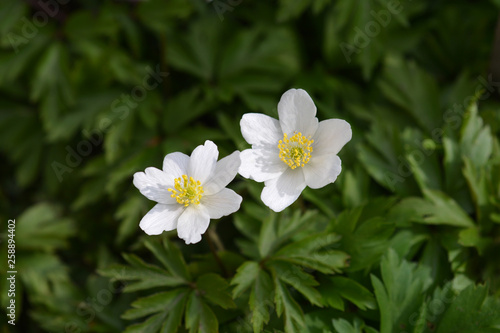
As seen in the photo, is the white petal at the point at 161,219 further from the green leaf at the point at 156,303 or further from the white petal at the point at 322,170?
the white petal at the point at 322,170

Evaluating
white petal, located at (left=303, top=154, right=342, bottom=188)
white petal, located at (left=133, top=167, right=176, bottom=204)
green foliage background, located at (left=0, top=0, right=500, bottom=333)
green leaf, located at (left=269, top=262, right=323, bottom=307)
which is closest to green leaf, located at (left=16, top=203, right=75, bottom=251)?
green foliage background, located at (left=0, top=0, right=500, bottom=333)

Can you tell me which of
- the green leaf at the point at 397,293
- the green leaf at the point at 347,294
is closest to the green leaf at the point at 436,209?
the green leaf at the point at 397,293

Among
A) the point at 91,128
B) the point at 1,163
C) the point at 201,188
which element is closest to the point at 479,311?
the point at 201,188

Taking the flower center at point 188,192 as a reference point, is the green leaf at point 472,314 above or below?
below

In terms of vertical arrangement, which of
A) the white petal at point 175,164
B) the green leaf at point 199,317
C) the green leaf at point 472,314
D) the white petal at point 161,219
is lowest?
the green leaf at point 472,314

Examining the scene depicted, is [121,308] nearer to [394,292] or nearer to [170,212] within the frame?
[170,212]

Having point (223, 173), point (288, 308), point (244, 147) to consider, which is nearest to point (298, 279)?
point (288, 308)

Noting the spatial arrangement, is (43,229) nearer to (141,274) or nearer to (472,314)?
(141,274)
